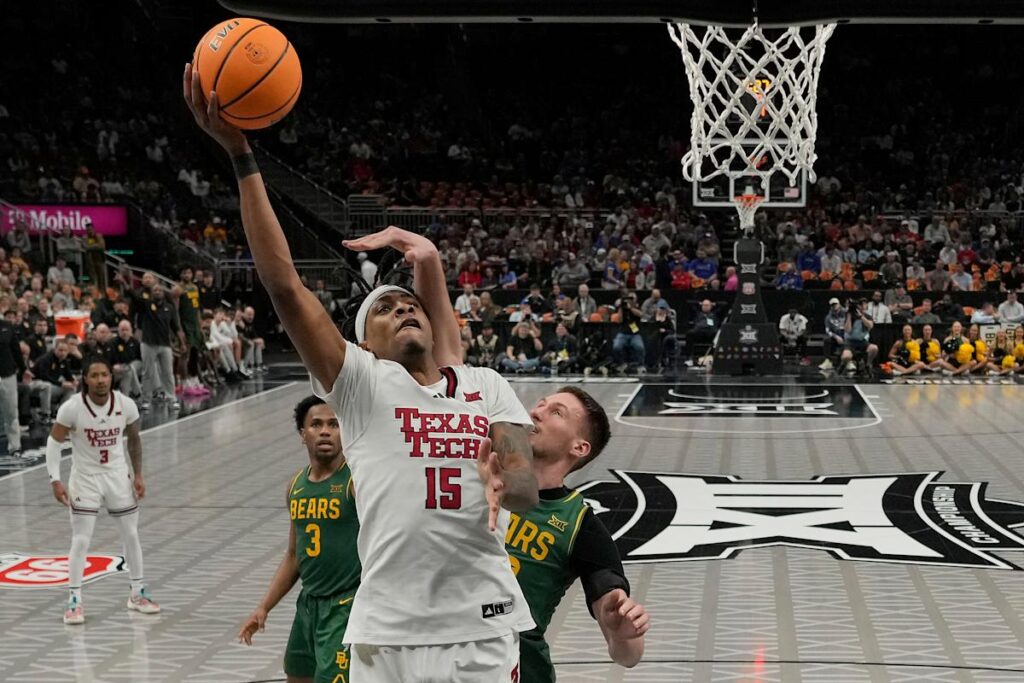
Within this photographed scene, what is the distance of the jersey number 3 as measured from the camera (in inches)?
144

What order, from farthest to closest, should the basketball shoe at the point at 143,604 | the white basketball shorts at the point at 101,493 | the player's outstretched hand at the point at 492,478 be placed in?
the white basketball shorts at the point at 101,493 < the basketball shoe at the point at 143,604 < the player's outstretched hand at the point at 492,478

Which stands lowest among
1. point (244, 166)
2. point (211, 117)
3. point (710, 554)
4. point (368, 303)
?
point (710, 554)

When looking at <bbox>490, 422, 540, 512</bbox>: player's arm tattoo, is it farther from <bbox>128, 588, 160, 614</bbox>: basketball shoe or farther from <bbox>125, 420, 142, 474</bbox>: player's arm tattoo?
<bbox>125, 420, 142, 474</bbox>: player's arm tattoo

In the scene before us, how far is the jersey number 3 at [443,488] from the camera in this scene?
12.0 ft

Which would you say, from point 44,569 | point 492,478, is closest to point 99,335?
point 44,569

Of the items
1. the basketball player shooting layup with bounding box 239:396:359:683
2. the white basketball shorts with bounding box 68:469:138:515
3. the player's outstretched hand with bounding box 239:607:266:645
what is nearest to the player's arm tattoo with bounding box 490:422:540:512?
the basketball player shooting layup with bounding box 239:396:359:683

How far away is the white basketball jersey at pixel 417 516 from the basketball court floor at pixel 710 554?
3.66 m

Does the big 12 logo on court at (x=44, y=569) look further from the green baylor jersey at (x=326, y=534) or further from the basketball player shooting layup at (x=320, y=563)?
the green baylor jersey at (x=326, y=534)

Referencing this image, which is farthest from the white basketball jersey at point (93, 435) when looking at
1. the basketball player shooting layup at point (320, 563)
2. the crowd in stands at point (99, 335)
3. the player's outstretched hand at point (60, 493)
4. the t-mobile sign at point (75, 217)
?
the t-mobile sign at point (75, 217)

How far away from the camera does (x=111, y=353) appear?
1842cm

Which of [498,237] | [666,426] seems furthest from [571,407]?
[498,237]

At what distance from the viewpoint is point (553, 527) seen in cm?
430

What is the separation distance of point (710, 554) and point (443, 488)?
670cm

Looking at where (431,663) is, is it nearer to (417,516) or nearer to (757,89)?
(417,516)
